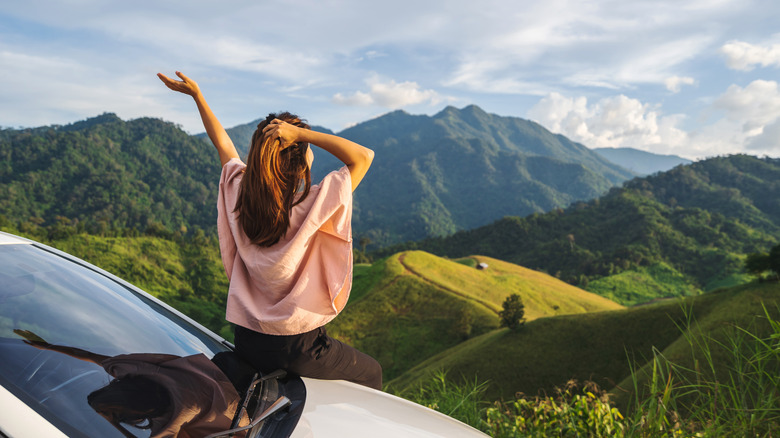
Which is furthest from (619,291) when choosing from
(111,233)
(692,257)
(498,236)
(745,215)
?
(111,233)

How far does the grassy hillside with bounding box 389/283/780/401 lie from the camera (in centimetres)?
2206

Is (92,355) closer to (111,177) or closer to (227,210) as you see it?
(227,210)

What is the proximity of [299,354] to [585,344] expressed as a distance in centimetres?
2662

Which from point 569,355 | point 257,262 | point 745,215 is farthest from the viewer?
point 745,215

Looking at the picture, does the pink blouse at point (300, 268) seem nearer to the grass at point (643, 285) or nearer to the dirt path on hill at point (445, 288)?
the dirt path on hill at point (445, 288)

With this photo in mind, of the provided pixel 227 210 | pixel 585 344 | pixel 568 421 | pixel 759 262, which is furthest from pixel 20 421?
pixel 585 344

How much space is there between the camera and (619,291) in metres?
63.3

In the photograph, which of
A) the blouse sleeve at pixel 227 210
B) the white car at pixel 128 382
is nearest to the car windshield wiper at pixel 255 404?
the white car at pixel 128 382

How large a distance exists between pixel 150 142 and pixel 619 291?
416ft

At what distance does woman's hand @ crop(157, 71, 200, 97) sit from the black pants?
1171 millimetres

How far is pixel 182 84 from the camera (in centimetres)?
212

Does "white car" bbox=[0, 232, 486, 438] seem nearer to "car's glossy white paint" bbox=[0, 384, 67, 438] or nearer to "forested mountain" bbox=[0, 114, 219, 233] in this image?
"car's glossy white paint" bbox=[0, 384, 67, 438]

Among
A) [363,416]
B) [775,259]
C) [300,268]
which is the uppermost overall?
[300,268]

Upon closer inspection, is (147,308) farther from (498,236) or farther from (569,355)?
(498,236)
